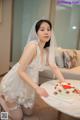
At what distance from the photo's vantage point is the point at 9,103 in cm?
248

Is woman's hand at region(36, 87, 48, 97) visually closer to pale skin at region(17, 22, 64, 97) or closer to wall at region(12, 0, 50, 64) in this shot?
pale skin at region(17, 22, 64, 97)

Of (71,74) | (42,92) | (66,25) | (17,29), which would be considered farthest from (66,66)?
(17,29)

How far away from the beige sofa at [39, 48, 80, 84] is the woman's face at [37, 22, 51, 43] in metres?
0.97

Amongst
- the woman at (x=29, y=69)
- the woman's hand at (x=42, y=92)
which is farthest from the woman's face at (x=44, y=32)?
A: the woman's hand at (x=42, y=92)

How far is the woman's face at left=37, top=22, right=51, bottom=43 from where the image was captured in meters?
2.32

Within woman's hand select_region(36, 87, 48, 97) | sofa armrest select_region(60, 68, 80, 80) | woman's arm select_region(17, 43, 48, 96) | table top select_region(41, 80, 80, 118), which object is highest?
woman's arm select_region(17, 43, 48, 96)

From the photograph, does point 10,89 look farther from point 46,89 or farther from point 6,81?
point 46,89

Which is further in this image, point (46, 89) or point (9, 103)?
point (9, 103)

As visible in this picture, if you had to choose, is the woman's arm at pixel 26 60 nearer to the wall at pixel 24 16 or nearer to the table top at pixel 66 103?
the table top at pixel 66 103

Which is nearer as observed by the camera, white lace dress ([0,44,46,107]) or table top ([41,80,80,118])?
table top ([41,80,80,118])

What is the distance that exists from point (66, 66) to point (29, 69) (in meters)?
1.26

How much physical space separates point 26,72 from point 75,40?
9.86 ft

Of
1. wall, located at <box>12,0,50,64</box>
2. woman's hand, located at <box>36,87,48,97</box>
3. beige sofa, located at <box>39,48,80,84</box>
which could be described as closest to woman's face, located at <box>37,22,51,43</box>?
woman's hand, located at <box>36,87,48,97</box>

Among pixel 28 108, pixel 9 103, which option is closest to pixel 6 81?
pixel 9 103
